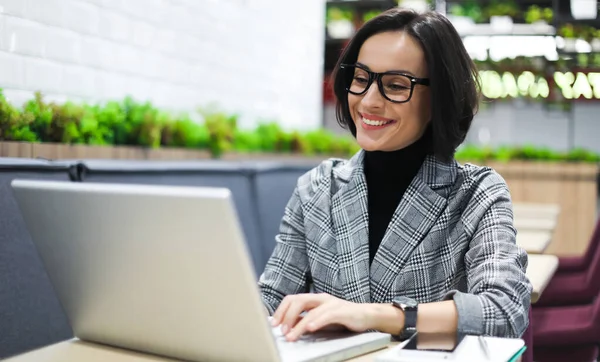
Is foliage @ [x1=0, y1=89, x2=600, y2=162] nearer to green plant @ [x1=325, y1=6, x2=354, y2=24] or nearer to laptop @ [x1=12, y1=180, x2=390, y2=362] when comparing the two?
laptop @ [x1=12, y1=180, x2=390, y2=362]

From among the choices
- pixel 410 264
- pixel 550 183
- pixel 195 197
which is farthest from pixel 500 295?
pixel 550 183

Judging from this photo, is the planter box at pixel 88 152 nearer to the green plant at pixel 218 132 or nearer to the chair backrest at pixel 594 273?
the green plant at pixel 218 132

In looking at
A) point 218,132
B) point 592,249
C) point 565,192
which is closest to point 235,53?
point 218,132

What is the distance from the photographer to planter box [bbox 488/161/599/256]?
22.9ft

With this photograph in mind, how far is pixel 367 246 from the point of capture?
1.54 m

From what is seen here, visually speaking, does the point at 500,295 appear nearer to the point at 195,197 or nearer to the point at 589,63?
the point at 195,197

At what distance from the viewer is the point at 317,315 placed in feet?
3.69

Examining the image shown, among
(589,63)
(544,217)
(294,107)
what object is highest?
(589,63)

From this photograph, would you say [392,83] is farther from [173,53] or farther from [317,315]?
[173,53]

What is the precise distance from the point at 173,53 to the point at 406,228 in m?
3.16

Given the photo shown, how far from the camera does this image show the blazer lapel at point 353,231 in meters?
1.53

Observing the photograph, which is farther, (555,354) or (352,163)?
(555,354)

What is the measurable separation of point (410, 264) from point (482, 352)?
506 millimetres

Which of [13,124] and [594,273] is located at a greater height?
[13,124]
